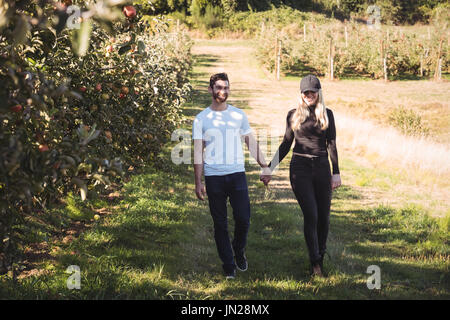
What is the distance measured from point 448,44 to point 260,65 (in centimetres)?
1368

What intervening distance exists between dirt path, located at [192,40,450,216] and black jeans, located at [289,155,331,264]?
3.78 meters

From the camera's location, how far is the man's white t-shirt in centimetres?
405

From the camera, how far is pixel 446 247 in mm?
5535

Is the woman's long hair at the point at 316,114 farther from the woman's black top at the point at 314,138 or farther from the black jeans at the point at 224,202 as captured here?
the black jeans at the point at 224,202

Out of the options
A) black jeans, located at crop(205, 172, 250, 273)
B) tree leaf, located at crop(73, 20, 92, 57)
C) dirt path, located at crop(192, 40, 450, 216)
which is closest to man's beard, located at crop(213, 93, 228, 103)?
black jeans, located at crop(205, 172, 250, 273)

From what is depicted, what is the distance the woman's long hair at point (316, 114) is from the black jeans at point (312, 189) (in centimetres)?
33

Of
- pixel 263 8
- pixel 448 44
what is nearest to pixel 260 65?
pixel 448 44

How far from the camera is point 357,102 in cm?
2034

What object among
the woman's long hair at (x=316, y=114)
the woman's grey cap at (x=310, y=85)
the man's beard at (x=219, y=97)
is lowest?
the woman's long hair at (x=316, y=114)

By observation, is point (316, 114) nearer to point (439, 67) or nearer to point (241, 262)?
point (241, 262)

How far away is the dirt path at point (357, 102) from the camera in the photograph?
8.62m

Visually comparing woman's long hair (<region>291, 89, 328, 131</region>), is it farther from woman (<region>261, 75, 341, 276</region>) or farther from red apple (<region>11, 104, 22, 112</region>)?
red apple (<region>11, 104, 22, 112</region>)

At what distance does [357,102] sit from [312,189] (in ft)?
56.5

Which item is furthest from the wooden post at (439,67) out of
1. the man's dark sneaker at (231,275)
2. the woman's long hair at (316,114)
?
the man's dark sneaker at (231,275)
